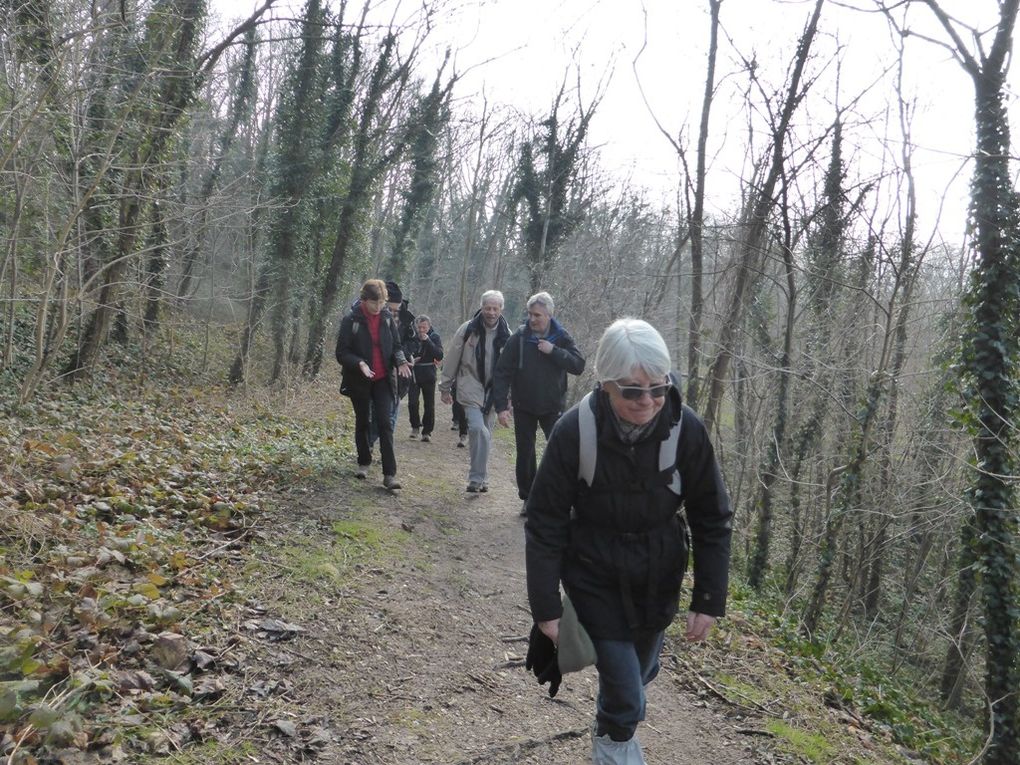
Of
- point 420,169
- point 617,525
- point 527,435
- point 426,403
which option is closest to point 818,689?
point 527,435

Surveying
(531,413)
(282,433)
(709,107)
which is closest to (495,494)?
(531,413)

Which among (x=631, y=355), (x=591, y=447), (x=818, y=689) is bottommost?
(x=818, y=689)

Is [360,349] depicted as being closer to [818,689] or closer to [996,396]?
[818,689]

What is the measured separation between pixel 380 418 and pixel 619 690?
17.1 ft

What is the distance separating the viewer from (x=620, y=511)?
2.64 meters

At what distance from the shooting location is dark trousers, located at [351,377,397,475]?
7500 millimetres

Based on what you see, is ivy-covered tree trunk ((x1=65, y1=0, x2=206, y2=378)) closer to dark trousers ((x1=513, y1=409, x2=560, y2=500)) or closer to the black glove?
dark trousers ((x1=513, y1=409, x2=560, y2=500))

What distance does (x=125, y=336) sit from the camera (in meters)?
18.2

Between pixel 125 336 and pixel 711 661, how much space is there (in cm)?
1724

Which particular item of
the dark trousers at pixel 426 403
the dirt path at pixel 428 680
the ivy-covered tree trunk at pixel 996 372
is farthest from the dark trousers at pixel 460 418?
the ivy-covered tree trunk at pixel 996 372

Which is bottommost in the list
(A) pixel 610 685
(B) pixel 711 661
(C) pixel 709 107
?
(B) pixel 711 661

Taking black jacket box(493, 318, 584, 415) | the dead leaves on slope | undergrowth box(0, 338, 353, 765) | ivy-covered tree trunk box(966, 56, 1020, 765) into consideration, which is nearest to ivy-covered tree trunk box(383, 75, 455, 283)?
undergrowth box(0, 338, 353, 765)

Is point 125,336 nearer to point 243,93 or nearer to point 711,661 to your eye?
point 243,93

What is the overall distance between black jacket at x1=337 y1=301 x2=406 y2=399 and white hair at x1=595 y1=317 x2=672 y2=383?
16.1 ft
